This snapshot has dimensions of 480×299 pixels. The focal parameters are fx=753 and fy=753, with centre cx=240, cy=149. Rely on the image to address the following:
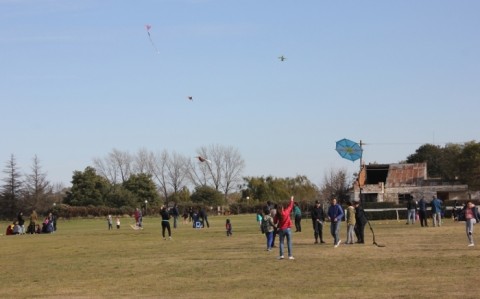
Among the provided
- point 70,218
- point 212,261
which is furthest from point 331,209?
point 70,218

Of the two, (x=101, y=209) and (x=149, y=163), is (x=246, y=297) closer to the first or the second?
(x=101, y=209)

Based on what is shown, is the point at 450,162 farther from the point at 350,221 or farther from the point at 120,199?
the point at 350,221

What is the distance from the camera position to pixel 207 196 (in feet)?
390

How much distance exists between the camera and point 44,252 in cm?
3055

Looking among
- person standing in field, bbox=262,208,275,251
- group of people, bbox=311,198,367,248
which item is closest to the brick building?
group of people, bbox=311,198,367,248

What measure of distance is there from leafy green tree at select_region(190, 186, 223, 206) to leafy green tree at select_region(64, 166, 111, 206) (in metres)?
18.2

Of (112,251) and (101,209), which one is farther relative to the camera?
(101,209)

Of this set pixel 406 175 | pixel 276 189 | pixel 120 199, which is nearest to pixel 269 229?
pixel 406 175

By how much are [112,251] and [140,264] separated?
22.4 ft

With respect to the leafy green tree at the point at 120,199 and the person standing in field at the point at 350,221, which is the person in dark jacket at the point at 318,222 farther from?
the leafy green tree at the point at 120,199

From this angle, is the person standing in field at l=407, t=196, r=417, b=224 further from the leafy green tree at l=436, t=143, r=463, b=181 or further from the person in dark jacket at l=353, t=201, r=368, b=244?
the leafy green tree at l=436, t=143, r=463, b=181

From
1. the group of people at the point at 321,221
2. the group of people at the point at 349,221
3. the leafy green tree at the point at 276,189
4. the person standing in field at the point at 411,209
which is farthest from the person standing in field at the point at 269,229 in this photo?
the leafy green tree at the point at 276,189

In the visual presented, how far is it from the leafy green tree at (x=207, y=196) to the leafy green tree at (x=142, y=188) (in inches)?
354

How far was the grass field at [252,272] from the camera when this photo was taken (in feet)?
49.7
